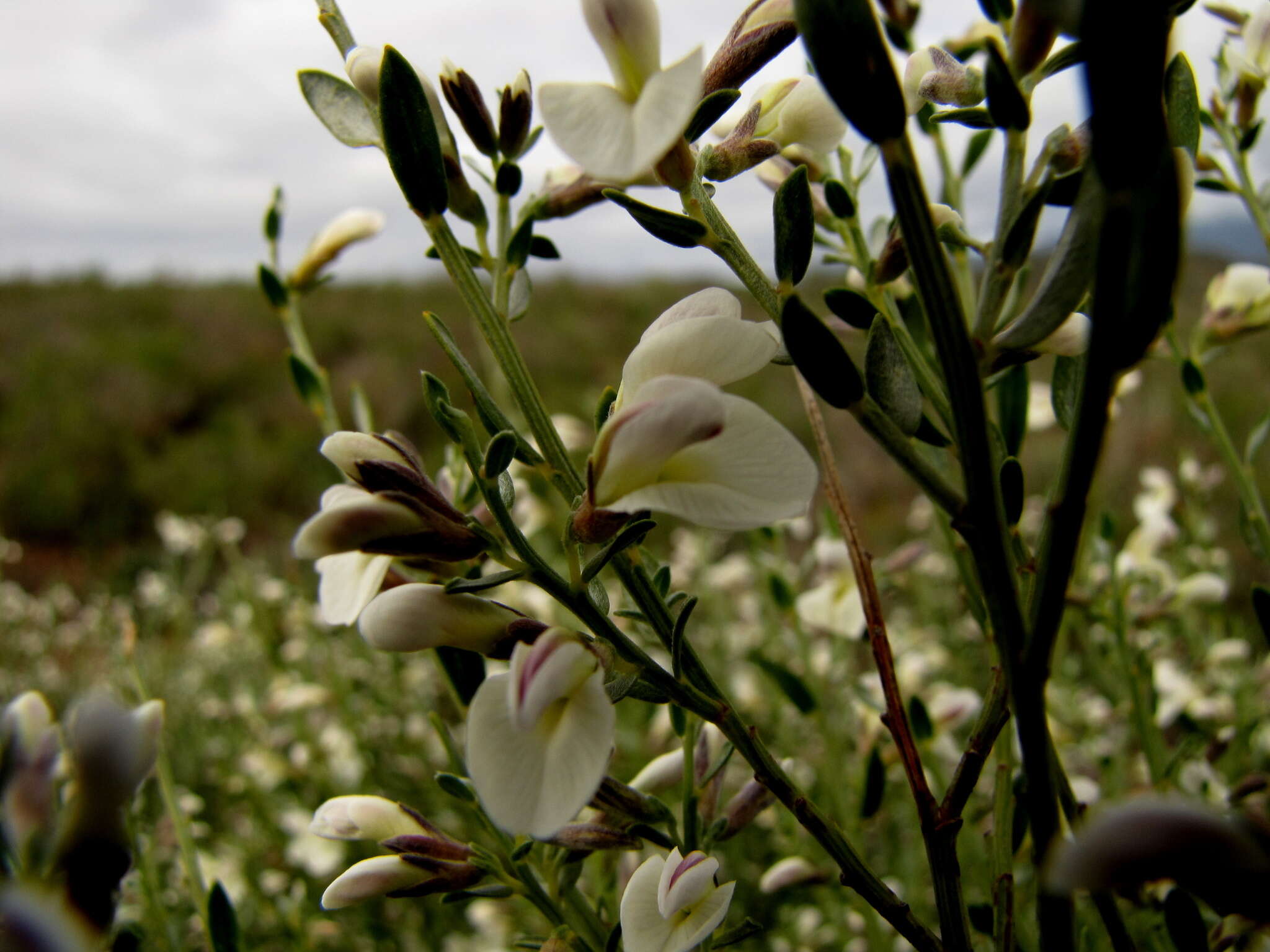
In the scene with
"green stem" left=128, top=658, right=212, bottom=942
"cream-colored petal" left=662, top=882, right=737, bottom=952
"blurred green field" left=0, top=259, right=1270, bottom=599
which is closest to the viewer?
"cream-colored petal" left=662, top=882, right=737, bottom=952

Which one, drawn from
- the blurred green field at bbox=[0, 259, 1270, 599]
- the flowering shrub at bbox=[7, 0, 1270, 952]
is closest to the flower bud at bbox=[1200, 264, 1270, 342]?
the flowering shrub at bbox=[7, 0, 1270, 952]

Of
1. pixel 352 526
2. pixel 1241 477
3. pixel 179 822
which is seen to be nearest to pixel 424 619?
pixel 352 526

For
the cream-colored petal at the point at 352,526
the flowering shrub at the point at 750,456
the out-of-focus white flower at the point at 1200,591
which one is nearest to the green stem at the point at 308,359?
the flowering shrub at the point at 750,456

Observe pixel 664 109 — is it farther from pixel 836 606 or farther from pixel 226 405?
pixel 226 405

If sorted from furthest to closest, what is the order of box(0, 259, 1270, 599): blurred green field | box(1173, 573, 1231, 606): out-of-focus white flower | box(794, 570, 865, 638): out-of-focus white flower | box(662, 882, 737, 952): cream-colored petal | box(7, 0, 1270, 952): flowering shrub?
box(0, 259, 1270, 599): blurred green field → box(1173, 573, 1231, 606): out-of-focus white flower → box(794, 570, 865, 638): out-of-focus white flower → box(662, 882, 737, 952): cream-colored petal → box(7, 0, 1270, 952): flowering shrub

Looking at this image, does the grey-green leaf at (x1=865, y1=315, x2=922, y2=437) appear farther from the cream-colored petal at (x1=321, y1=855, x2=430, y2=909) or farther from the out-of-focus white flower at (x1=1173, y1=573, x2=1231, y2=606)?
the out-of-focus white flower at (x1=1173, y1=573, x2=1231, y2=606)

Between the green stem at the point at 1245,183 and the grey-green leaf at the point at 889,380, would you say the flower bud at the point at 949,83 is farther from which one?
the green stem at the point at 1245,183
